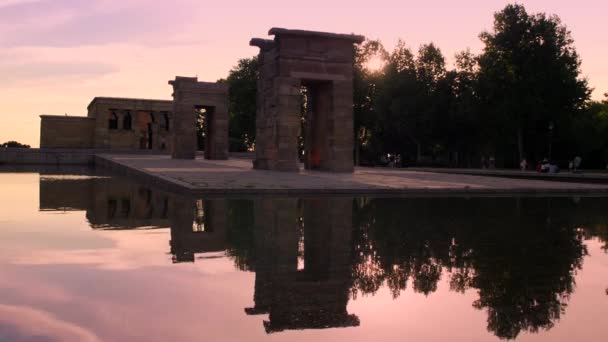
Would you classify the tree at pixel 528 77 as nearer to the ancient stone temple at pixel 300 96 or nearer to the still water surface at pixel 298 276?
the ancient stone temple at pixel 300 96

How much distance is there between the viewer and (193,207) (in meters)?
11.2

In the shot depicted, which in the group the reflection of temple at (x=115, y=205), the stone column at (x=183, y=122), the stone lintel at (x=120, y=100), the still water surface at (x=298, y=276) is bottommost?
the still water surface at (x=298, y=276)

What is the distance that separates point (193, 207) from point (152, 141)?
54.6 m

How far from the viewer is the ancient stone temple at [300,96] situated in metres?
24.9

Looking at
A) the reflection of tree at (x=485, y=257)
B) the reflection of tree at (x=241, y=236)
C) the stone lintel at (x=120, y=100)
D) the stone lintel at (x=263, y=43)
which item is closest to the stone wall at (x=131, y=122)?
the stone lintel at (x=120, y=100)

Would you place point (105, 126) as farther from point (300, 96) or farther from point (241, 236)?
point (241, 236)

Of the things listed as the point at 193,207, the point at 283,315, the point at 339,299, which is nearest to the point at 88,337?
the point at 283,315

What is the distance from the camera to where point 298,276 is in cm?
552

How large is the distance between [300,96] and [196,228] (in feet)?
59.2

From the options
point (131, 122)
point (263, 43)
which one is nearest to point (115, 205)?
point (263, 43)

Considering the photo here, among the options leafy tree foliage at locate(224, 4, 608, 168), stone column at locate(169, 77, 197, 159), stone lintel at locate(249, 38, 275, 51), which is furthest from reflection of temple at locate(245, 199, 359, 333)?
leafy tree foliage at locate(224, 4, 608, 168)

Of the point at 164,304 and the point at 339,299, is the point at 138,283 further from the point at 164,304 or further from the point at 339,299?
the point at 339,299

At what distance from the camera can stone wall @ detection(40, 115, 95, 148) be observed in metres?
58.6

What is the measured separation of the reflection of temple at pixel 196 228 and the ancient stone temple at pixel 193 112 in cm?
2770
